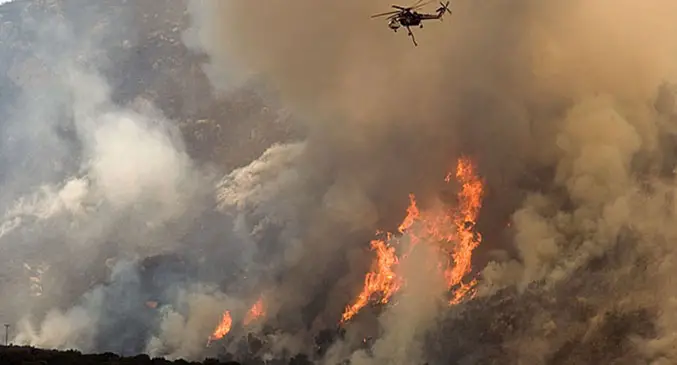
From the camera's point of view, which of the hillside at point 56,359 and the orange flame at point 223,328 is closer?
the hillside at point 56,359

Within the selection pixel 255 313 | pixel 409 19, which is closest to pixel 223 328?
pixel 255 313

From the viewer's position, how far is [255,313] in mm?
152875

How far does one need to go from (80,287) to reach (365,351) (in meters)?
73.2

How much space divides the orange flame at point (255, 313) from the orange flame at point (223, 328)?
347 cm

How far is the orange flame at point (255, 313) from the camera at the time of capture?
151875 millimetres

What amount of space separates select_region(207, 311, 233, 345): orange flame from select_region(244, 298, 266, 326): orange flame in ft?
11.4

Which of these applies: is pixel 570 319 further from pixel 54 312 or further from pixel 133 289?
pixel 54 312

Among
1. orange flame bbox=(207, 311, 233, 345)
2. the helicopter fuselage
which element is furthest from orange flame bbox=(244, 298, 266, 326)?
the helicopter fuselage

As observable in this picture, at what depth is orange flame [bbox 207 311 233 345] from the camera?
15130 centimetres

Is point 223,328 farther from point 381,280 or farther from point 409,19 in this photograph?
point 409,19

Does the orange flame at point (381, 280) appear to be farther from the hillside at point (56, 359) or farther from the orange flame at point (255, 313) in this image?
A: the hillside at point (56, 359)

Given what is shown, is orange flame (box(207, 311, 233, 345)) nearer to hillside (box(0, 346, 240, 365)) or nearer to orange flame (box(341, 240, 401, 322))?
orange flame (box(341, 240, 401, 322))

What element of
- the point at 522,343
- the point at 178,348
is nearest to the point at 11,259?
the point at 178,348

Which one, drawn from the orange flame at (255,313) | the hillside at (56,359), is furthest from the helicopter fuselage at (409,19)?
the orange flame at (255,313)
